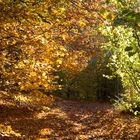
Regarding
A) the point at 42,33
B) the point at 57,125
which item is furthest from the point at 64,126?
the point at 42,33

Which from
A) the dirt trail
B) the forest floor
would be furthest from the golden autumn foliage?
the dirt trail

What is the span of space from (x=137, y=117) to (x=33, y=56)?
1279 centimetres

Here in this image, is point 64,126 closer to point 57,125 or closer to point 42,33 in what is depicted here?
point 57,125

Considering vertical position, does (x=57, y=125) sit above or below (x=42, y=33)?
below

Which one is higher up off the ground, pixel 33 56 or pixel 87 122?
pixel 33 56

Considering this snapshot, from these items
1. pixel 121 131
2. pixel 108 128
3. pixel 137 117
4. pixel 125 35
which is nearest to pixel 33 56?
pixel 125 35

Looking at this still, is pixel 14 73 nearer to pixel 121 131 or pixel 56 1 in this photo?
pixel 56 1

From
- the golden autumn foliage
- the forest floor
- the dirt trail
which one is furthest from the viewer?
the dirt trail

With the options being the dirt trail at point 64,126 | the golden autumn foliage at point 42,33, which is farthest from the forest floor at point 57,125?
the golden autumn foliage at point 42,33

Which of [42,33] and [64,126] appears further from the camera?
[64,126]

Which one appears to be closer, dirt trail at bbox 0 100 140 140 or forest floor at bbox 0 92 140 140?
forest floor at bbox 0 92 140 140

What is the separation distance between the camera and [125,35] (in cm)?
1313

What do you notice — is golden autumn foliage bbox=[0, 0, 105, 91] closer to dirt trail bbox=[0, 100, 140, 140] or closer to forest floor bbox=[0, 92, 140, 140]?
forest floor bbox=[0, 92, 140, 140]

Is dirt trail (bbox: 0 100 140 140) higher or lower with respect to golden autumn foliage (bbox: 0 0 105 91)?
lower
